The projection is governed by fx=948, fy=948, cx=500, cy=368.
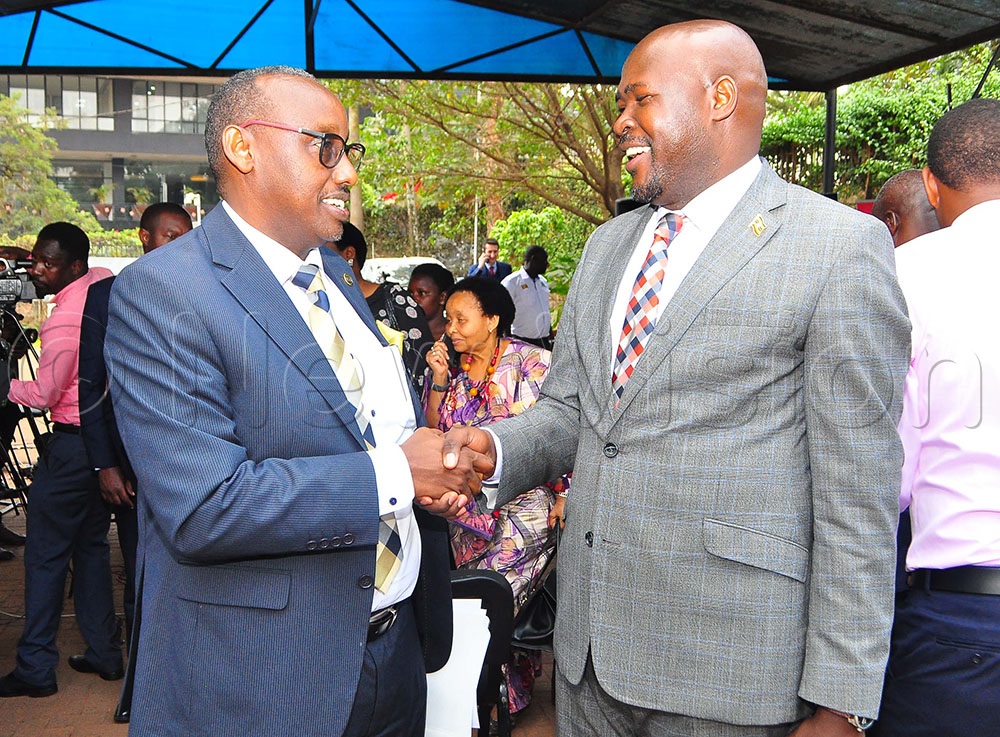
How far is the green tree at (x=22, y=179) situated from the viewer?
25.5 meters

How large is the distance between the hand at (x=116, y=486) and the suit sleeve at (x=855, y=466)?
11.6ft

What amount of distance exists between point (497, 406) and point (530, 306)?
24.4 feet

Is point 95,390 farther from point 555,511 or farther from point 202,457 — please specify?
point 202,457

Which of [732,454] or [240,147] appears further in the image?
[240,147]

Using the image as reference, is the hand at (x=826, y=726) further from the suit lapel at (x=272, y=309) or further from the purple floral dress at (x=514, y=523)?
the purple floral dress at (x=514, y=523)

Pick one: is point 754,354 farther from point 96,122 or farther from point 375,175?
point 96,122

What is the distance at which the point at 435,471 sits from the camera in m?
2.09

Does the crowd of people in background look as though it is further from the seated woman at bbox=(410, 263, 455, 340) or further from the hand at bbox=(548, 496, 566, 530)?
the seated woman at bbox=(410, 263, 455, 340)

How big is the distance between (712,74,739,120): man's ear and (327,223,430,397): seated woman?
337 centimetres

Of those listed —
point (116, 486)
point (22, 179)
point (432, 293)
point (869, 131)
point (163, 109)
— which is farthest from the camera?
point (163, 109)

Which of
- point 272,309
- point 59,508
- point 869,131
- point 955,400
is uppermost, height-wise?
point 869,131

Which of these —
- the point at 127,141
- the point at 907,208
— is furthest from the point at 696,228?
the point at 127,141

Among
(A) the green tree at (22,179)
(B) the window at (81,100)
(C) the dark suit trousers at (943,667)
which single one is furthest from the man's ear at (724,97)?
(B) the window at (81,100)

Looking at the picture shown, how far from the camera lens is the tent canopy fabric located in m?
7.21
